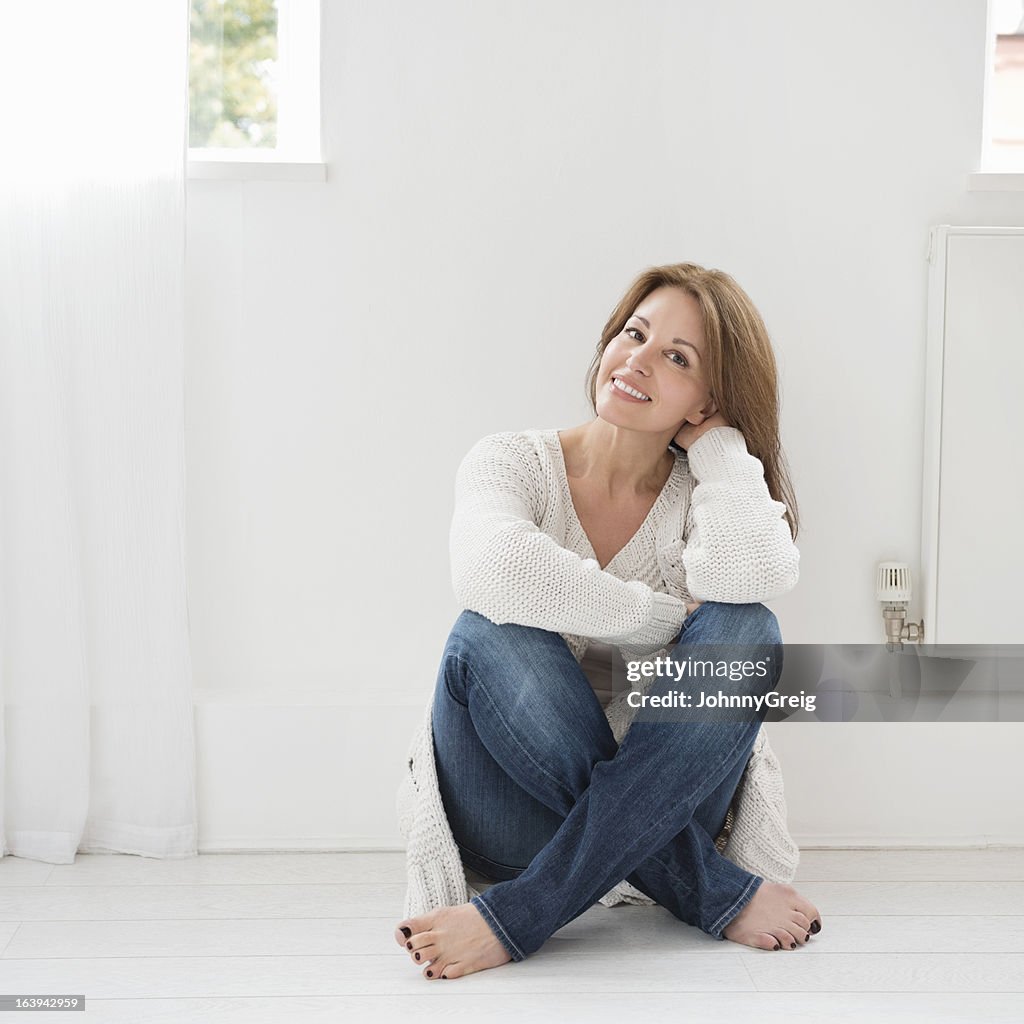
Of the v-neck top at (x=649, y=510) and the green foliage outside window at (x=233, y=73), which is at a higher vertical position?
the green foliage outside window at (x=233, y=73)

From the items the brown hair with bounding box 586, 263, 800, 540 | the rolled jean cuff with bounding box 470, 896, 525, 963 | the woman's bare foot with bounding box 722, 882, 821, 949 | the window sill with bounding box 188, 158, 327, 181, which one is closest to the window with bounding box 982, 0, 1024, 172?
the brown hair with bounding box 586, 263, 800, 540

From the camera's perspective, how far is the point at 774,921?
1592 millimetres

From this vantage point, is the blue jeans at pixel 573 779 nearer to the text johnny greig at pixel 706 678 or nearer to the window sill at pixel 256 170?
the text johnny greig at pixel 706 678

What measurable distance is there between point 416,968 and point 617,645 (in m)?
A: 0.51

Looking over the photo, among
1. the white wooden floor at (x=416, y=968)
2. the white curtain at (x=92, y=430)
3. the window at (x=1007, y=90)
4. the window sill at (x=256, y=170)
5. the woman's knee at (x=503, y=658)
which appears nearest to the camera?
the white wooden floor at (x=416, y=968)

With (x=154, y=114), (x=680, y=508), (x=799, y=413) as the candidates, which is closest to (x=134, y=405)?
(x=154, y=114)

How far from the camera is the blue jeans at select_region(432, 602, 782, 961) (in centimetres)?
149

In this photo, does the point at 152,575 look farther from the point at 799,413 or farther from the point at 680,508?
the point at 799,413

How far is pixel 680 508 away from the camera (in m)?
1.81

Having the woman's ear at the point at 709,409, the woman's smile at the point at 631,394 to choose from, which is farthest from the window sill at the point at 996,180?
the woman's smile at the point at 631,394

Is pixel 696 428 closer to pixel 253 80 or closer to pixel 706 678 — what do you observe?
pixel 706 678

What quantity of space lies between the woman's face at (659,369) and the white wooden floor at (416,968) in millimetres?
743

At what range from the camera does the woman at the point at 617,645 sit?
1.50 metres

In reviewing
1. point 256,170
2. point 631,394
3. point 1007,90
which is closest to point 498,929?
point 631,394
